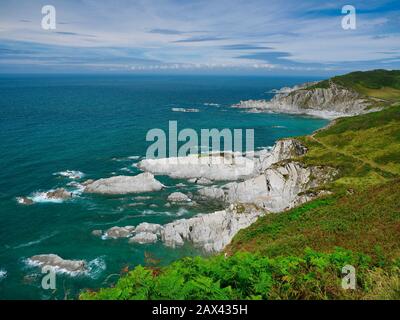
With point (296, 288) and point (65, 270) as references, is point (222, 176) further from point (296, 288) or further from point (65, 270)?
point (296, 288)

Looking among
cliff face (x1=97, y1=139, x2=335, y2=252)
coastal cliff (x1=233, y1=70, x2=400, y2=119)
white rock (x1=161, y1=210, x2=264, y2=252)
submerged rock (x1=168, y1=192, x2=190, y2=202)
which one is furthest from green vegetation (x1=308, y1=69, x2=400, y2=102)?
white rock (x1=161, y1=210, x2=264, y2=252)

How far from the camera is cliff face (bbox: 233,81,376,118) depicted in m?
166

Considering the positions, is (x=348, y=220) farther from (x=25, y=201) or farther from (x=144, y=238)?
(x=25, y=201)

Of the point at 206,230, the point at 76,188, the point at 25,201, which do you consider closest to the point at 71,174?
the point at 76,188

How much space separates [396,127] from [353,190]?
41690mm

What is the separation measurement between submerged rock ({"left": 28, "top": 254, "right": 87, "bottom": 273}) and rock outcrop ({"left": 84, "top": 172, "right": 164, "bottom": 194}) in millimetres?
22645

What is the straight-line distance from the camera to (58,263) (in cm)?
4206

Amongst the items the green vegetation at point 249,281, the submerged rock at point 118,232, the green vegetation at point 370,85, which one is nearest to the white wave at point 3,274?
the submerged rock at point 118,232

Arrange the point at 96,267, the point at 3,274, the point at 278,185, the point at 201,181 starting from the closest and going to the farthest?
the point at 3,274
the point at 96,267
the point at 278,185
the point at 201,181

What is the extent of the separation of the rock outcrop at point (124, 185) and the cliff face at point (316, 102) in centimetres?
11100

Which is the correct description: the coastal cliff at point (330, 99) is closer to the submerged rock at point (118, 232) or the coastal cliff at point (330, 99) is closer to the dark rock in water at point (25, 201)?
the submerged rock at point (118, 232)

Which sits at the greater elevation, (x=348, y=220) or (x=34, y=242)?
(x=348, y=220)

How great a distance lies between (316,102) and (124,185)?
Result: 435 feet
